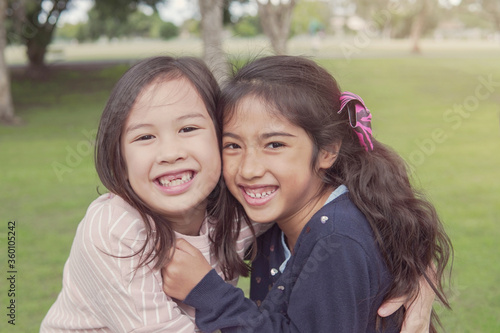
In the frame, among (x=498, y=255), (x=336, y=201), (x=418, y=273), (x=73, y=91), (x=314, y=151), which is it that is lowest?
(x=73, y=91)

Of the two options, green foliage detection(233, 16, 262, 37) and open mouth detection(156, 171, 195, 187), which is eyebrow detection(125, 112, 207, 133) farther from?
green foliage detection(233, 16, 262, 37)

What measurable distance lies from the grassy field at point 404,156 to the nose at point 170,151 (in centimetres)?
87

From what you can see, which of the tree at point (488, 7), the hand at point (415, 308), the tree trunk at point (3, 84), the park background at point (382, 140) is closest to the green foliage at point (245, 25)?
the park background at point (382, 140)

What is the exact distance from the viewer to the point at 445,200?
6348 millimetres

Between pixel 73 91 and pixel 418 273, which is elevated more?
pixel 418 273

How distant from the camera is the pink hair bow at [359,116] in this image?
217 cm

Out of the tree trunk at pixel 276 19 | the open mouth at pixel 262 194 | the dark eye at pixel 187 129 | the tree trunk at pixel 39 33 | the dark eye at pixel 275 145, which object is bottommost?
the tree trunk at pixel 39 33

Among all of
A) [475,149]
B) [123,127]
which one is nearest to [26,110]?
[475,149]

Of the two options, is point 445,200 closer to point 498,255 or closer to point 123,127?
point 498,255

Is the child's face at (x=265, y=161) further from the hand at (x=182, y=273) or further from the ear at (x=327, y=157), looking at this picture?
the hand at (x=182, y=273)

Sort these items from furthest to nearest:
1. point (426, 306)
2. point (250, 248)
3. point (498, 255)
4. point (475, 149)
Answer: point (475, 149)
point (498, 255)
point (250, 248)
point (426, 306)

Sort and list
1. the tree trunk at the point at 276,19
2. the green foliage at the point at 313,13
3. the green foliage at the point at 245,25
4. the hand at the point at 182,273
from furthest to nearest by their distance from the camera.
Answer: the green foliage at the point at 313,13, the green foliage at the point at 245,25, the tree trunk at the point at 276,19, the hand at the point at 182,273

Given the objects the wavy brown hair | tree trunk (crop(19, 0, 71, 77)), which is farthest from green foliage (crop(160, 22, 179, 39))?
the wavy brown hair

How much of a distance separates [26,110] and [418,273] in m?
15.7
